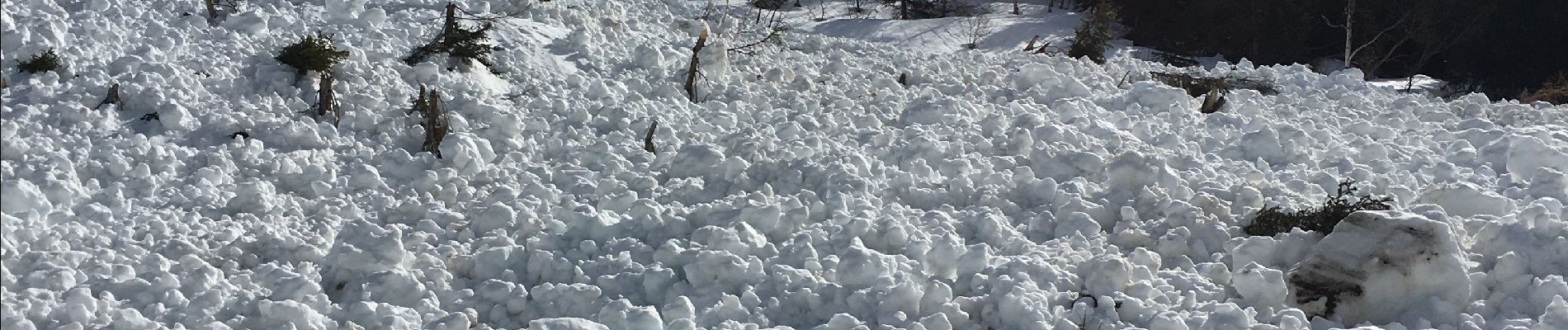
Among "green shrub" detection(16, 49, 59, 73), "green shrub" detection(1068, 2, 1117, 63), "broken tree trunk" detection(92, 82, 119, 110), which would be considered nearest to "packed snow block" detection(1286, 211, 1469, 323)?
"broken tree trunk" detection(92, 82, 119, 110)

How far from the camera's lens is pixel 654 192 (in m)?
6.56

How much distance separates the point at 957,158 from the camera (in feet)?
23.6

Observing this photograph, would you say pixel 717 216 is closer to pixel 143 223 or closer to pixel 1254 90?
pixel 143 223

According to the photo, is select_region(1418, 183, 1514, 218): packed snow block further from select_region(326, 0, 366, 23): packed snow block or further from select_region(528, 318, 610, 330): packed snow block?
select_region(326, 0, 366, 23): packed snow block

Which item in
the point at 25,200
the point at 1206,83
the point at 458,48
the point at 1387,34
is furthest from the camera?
the point at 1387,34

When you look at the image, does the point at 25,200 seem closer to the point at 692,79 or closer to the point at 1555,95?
the point at 692,79

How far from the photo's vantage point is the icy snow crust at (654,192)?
492 cm

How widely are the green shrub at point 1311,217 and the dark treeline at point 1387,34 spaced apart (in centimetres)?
1401

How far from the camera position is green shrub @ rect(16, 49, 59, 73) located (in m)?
6.79

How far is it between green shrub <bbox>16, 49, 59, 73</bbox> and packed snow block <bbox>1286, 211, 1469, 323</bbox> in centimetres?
632

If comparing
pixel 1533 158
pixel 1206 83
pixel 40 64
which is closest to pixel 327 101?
pixel 40 64

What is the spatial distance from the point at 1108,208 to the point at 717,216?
2008mm

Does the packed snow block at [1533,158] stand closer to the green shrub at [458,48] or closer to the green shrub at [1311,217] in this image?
the green shrub at [1311,217]

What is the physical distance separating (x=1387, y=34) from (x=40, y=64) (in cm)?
1908
